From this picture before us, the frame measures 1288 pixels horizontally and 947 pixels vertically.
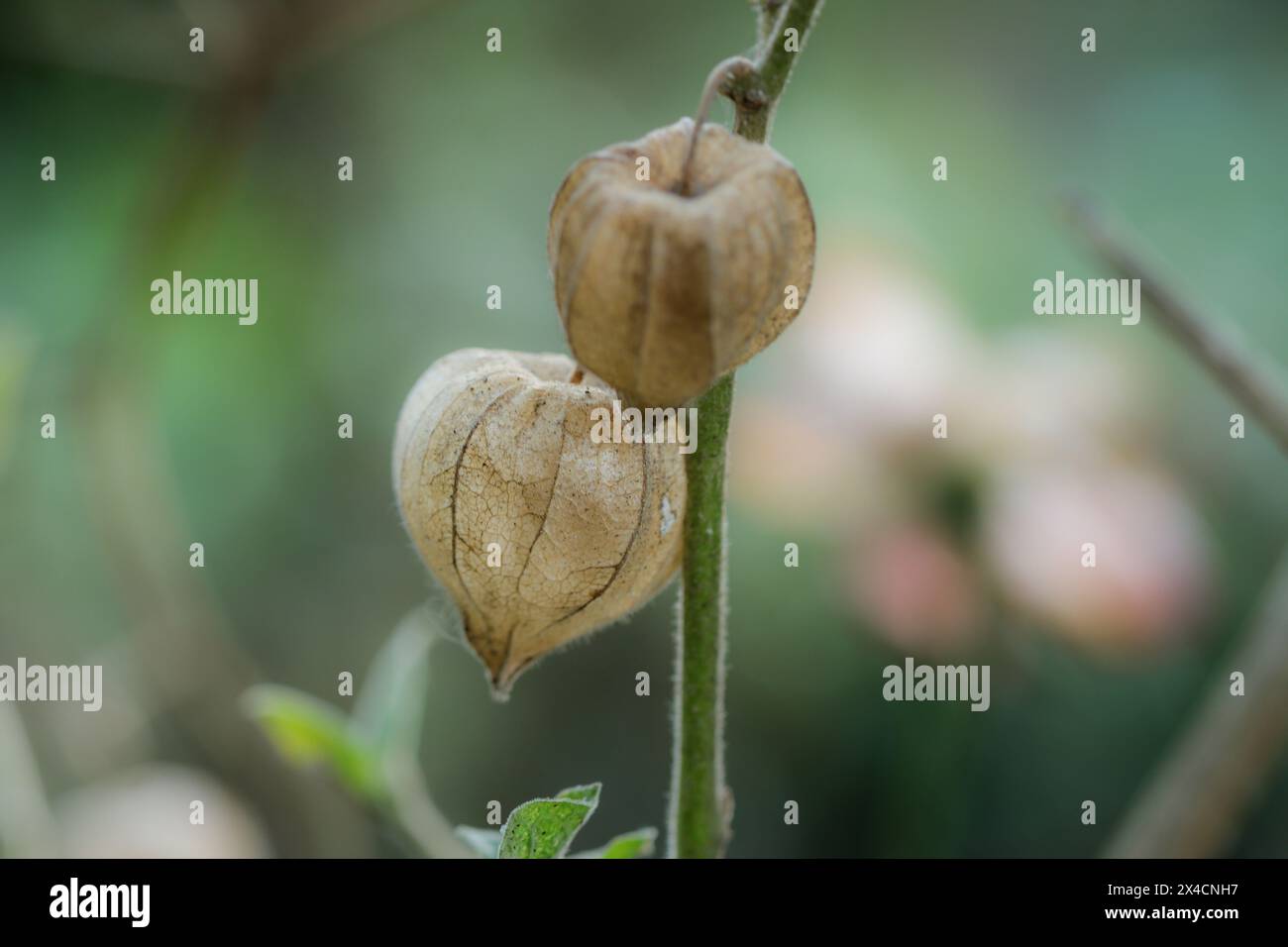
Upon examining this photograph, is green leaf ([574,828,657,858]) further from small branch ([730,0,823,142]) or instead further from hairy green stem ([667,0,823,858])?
small branch ([730,0,823,142])

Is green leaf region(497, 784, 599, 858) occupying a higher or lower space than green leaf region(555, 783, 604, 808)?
lower

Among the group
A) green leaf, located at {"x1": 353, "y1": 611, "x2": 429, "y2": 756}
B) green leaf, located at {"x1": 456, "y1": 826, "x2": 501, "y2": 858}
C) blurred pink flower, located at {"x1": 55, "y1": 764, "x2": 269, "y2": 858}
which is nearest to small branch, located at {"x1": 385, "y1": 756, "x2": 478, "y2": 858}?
green leaf, located at {"x1": 353, "y1": 611, "x2": 429, "y2": 756}

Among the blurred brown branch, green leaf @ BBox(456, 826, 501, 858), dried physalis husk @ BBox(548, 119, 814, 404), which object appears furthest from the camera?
the blurred brown branch

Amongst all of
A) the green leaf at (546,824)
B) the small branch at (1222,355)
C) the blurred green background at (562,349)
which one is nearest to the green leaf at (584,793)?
the green leaf at (546,824)

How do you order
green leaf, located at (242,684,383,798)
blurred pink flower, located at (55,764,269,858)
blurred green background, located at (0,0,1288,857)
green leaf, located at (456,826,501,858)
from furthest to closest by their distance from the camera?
blurred green background, located at (0,0,1288,857) < blurred pink flower, located at (55,764,269,858) < green leaf, located at (242,684,383,798) < green leaf, located at (456,826,501,858)

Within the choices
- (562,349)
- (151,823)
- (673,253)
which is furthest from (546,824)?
(562,349)

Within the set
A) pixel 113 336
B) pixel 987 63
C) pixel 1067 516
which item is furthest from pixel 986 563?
pixel 987 63

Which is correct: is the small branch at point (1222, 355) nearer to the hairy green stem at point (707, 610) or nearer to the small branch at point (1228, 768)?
the small branch at point (1228, 768)
